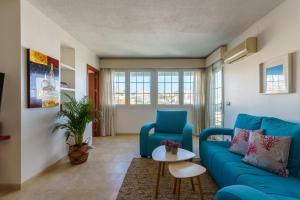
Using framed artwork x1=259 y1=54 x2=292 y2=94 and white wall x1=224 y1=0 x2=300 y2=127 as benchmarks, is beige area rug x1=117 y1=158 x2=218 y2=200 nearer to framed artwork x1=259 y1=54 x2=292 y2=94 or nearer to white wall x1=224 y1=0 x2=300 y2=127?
white wall x1=224 y1=0 x2=300 y2=127

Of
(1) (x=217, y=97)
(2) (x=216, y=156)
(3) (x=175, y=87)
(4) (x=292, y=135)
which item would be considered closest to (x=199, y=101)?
(3) (x=175, y=87)

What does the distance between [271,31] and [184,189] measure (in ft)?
7.99

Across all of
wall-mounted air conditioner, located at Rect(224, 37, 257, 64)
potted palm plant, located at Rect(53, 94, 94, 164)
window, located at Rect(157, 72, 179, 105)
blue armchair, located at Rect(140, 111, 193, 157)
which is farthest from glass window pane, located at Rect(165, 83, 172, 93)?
potted palm plant, located at Rect(53, 94, 94, 164)

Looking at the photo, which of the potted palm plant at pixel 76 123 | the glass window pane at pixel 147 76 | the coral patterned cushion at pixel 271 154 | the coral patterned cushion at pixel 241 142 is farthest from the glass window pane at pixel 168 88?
the coral patterned cushion at pixel 271 154

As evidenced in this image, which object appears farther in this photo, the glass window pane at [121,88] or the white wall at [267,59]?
the glass window pane at [121,88]

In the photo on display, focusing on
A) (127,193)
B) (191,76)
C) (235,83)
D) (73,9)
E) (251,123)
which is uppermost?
(73,9)

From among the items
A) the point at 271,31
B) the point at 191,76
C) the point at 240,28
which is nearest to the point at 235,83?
the point at 240,28

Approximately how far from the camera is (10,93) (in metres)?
2.65

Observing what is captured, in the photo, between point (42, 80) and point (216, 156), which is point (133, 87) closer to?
point (42, 80)

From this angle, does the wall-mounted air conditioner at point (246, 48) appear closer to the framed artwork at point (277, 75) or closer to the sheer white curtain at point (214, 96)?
the framed artwork at point (277, 75)

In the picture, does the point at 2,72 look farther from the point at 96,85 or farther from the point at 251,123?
the point at 96,85

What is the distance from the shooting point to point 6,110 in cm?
266

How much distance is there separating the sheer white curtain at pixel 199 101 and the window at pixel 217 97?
32.8 inches

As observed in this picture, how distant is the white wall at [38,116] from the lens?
8.96ft
